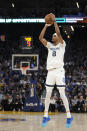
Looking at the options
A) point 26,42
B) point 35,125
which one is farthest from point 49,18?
point 26,42

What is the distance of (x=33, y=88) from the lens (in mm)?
20094

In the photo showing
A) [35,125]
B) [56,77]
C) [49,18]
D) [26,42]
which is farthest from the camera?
[26,42]

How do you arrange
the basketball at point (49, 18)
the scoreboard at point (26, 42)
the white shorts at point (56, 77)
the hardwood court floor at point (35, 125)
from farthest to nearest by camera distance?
the scoreboard at point (26, 42)
the hardwood court floor at point (35, 125)
the white shorts at point (56, 77)
the basketball at point (49, 18)

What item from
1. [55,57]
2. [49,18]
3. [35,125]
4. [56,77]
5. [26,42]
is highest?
[26,42]

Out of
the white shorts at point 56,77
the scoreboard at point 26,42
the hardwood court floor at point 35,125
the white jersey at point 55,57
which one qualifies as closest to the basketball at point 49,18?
the white jersey at point 55,57

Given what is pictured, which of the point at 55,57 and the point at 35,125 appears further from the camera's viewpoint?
the point at 35,125

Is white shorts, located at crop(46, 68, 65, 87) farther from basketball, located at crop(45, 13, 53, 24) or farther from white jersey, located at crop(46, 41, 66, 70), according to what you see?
basketball, located at crop(45, 13, 53, 24)

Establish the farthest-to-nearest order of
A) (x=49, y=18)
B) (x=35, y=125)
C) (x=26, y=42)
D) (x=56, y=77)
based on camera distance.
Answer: (x=26, y=42)
(x=35, y=125)
(x=56, y=77)
(x=49, y=18)

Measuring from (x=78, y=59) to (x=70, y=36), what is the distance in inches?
113

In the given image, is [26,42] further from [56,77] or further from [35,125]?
[56,77]

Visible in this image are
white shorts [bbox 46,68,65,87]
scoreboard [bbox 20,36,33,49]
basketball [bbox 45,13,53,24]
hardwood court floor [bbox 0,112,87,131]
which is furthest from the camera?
scoreboard [bbox 20,36,33,49]

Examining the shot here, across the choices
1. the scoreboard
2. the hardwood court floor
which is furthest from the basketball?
the scoreboard

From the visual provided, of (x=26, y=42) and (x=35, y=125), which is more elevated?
(x=26, y=42)

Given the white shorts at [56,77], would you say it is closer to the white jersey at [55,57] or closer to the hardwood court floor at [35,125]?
the white jersey at [55,57]
